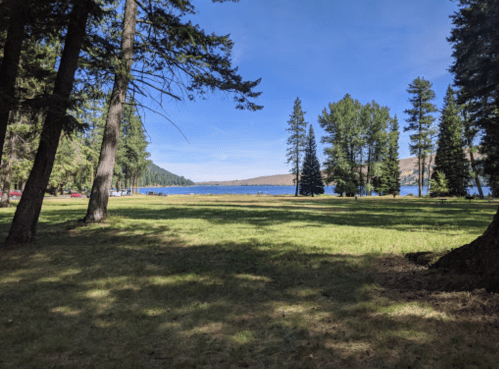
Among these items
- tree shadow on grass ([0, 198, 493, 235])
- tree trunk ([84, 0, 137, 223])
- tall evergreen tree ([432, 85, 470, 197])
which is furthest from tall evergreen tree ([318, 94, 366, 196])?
tree trunk ([84, 0, 137, 223])

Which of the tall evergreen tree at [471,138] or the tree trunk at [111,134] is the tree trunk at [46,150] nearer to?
the tree trunk at [111,134]

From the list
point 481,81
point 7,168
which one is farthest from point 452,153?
point 7,168

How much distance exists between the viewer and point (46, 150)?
6766 mm

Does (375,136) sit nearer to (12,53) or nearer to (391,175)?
(391,175)

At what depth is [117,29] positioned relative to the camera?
11484 mm

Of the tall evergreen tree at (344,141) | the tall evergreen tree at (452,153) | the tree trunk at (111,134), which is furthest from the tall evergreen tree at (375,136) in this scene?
the tree trunk at (111,134)

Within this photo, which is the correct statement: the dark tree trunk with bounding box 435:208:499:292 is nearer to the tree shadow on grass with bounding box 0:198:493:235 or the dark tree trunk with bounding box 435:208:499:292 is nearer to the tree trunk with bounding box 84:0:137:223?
the tree shadow on grass with bounding box 0:198:493:235

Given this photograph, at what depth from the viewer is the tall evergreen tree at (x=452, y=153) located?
4219 centimetres

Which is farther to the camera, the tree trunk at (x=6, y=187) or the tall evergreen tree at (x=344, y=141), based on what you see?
the tall evergreen tree at (x=344, y=141)

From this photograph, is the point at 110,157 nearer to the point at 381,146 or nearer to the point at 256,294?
the point at 256,294

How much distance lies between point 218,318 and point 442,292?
3.02 meters

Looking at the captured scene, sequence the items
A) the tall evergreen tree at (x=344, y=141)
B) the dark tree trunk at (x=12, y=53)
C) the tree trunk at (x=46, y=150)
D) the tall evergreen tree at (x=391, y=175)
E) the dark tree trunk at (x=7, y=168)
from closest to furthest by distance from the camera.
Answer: the dark tree trunk at (x=12, y=53), the tree trunk at (x=46, y=150), the dark tree trunk at (x=7, y=168), the tall evergreen tree at (x=344, y=141), the tall evergreen tree at (x=391, y=175)

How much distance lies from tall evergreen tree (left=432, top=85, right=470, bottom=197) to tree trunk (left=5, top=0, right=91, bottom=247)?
4839cm

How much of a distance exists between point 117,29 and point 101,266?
10815mm
